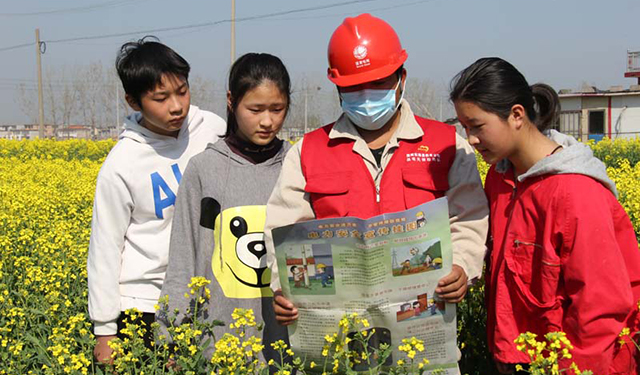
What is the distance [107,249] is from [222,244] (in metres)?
0.50

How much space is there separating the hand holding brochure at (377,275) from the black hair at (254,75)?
68 cm

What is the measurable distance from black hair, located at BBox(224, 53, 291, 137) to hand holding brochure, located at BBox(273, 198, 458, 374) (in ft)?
2.24

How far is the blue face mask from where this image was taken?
2160 millimetres

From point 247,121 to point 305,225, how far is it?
2.13 ft

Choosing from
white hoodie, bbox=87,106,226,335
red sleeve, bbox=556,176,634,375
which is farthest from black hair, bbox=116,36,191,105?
red sleeve, bbox=556,176,634,375

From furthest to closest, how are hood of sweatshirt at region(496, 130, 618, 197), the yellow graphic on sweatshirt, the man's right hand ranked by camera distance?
the man's right hand
the yellow graphic on sweatshirt
hood of sweatshirt at region(496, 130, 618, 197)

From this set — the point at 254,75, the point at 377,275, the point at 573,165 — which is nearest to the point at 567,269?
the point at 573,165

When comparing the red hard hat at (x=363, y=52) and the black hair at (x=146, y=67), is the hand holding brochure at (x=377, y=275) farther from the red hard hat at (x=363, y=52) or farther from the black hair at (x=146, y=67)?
the black hair at (x=146, y=67)

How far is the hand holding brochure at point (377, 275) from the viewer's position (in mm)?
1841

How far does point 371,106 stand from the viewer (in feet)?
7.09

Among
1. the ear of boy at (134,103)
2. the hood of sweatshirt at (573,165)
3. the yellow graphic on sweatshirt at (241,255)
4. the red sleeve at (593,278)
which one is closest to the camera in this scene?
the red sleeve at (593,278)

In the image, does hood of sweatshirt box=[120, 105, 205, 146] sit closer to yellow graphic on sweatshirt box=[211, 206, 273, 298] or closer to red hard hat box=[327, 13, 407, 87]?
yellow graphic on sweatshirt box=[211, 206, 273, 298]

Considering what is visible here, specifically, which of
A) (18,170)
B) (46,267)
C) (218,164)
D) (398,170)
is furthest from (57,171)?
(398,170)

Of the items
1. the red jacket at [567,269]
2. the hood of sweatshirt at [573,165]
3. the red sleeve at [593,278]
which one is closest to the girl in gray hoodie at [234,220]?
the red jacket at [567,269]
